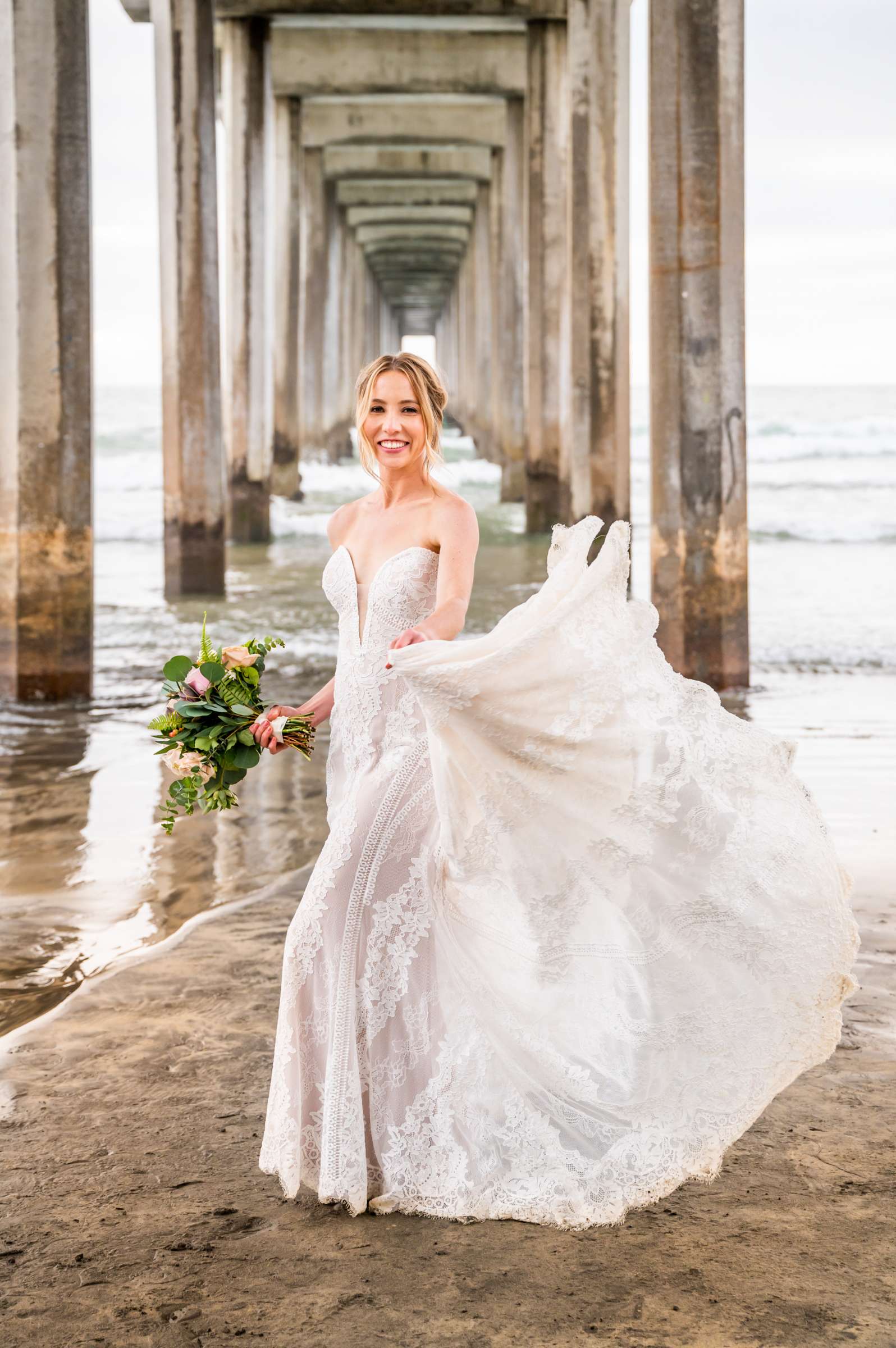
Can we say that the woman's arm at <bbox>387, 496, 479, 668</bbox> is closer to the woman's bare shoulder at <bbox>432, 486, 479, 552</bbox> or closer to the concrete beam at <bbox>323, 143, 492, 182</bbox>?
the woman's bare shoulder at <bbox>432, 486, 479, 552</bbox>

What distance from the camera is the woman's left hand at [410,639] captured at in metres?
2.65

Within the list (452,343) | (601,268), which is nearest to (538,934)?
(601,268)

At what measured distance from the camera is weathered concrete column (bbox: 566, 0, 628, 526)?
13297 millimetres

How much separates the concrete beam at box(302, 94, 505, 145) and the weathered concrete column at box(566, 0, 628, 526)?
11452 mm

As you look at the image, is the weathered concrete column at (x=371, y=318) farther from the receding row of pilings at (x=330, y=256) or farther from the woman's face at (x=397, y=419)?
the woman's face at (x=397, y=419)

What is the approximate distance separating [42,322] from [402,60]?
49.5 ft

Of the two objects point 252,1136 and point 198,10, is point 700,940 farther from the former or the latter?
point 198,10

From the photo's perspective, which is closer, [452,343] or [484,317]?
[484,317]

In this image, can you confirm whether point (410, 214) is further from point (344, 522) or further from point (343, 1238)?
Result: point (343, 1238)

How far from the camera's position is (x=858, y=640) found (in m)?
10.4

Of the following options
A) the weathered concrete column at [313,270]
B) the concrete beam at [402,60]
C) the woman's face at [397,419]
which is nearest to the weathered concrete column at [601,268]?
the concrete beam at [402,60]

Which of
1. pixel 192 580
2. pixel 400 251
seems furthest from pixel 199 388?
pixel 400 251

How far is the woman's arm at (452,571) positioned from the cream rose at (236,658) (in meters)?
0.34

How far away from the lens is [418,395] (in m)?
2.94
